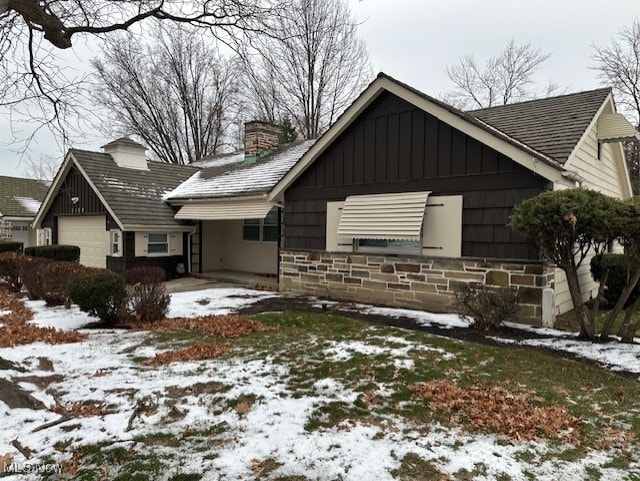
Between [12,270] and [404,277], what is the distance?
35.8 ft

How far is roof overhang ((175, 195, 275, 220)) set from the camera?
13.3 m

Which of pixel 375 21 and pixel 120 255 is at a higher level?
pixel 375 21

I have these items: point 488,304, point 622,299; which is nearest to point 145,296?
point 488,304

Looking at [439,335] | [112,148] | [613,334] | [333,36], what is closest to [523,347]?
[439,335]

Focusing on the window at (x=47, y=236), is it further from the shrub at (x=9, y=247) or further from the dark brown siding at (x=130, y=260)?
the dark brown siding at (x=130, y=260)

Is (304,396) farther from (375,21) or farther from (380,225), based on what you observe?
(375,21)

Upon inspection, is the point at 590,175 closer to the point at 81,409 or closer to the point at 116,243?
the point at 81,409

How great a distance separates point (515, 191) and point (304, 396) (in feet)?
18.9

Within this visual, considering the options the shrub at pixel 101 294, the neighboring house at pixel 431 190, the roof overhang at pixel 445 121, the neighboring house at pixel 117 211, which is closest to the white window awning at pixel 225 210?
the neighboring house at pixel 117 211

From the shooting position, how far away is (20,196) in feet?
89.7

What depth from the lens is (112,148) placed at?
17594mm

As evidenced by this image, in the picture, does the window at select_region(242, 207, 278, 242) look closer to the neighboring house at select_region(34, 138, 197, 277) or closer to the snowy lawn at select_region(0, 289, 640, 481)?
the neighboring house at select_region(34, 138, 197, 277)

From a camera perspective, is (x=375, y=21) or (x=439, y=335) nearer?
(x=439, y=335)

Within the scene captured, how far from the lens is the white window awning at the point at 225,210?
13.3 metres
